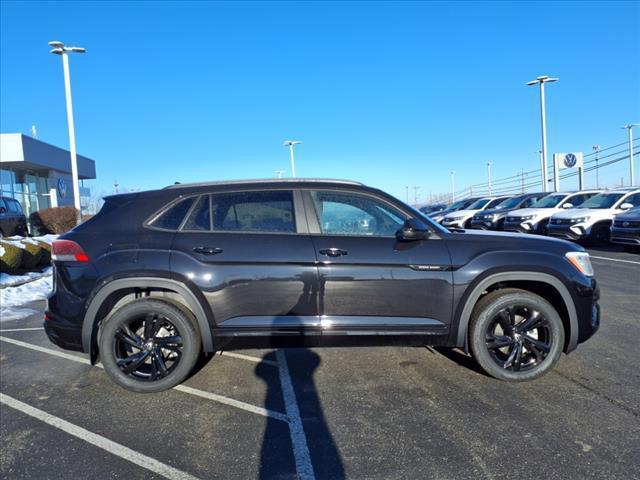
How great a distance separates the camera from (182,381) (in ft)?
13.4

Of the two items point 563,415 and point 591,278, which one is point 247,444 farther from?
point 591,278

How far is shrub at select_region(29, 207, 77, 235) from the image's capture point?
20.8 metres

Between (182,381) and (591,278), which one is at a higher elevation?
(591,278)

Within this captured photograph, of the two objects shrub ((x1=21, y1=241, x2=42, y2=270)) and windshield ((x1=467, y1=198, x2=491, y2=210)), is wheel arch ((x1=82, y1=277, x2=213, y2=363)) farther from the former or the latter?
windshield ((x1=467, y1=198, x2=491, y2=210))

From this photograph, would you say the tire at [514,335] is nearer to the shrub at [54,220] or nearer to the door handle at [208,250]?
the door handle at [208,250]

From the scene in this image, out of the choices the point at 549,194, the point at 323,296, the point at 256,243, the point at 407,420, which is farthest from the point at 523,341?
the point at 549,194

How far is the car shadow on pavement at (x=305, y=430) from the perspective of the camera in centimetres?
282

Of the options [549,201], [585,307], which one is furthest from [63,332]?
[549,201]

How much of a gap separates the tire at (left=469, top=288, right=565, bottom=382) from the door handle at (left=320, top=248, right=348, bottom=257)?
1251 millimetres

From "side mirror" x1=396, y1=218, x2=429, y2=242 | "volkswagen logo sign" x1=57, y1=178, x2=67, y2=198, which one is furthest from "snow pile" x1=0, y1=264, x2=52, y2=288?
"volkswagen logo sign" x1=57, y1=178, x2=67, y2=198

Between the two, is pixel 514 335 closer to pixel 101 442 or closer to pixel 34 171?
pixel 101 442

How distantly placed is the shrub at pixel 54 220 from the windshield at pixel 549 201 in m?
19.6

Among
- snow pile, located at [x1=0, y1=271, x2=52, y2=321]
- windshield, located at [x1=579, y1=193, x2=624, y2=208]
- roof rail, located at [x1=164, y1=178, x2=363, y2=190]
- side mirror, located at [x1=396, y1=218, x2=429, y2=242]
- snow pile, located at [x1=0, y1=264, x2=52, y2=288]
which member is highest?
roof rail, located at [x1=164, y1=178, x2=363, y2=190]

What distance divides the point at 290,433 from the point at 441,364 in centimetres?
186
